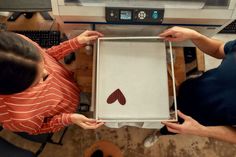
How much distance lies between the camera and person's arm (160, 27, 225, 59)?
1.23 metres

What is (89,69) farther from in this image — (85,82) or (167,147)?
(167,147)

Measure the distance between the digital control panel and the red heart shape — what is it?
295 mm

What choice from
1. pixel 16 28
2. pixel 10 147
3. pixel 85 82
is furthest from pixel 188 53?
pixel 10 147

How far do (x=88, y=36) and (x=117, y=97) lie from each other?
0.32m

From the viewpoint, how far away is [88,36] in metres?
1.30

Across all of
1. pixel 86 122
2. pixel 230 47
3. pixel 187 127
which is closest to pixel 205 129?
pixel 187 127

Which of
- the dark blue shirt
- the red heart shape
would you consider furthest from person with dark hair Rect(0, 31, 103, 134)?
the dark blue shirt

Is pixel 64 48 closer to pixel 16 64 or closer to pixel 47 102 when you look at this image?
pixel 47 102

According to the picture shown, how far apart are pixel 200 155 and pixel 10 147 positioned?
52.7 inches

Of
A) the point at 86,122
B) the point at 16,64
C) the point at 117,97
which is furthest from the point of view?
the point at 86,122

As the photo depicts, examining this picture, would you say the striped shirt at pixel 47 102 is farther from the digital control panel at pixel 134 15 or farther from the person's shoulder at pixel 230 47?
the person's shoulder at pixel 230 47

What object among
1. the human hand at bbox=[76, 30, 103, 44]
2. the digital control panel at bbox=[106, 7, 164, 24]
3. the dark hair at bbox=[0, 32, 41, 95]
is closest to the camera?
the dark hair at bbox=[0, 32, 41, 95]

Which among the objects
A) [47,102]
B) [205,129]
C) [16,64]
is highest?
[16,64]

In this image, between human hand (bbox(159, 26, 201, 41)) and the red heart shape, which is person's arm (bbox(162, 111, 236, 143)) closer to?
the red heart shape
